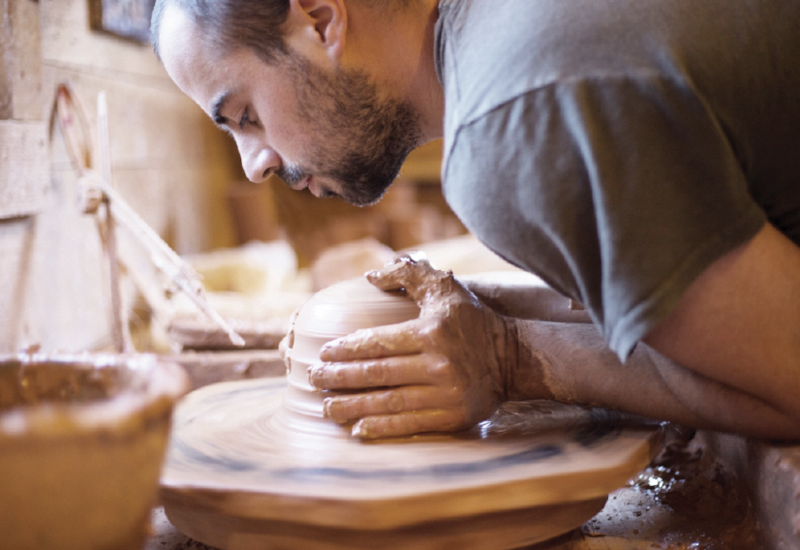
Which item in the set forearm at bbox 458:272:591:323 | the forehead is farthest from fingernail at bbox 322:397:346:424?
the forehead

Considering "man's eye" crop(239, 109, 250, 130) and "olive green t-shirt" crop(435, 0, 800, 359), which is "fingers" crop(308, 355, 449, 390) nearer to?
"olive green t-shirt" crop(435, 0, 800, 359)

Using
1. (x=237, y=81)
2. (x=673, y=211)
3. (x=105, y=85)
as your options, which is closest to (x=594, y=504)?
(x=673, y=211)

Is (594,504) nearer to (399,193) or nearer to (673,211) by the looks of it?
(673,211)

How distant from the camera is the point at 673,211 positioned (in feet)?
3.37

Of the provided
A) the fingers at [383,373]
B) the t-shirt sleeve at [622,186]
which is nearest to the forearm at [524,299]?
the fingers at [383,373]

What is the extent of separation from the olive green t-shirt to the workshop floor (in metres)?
0.46

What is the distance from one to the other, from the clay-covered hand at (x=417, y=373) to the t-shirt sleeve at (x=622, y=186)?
10.9 inches

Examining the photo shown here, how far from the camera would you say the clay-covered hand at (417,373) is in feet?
4.07

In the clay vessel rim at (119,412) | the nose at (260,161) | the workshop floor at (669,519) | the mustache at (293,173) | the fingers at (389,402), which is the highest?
the nose at (260,161)

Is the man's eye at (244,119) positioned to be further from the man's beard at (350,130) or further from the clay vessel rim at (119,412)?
the clay vessel rim at (119,412)

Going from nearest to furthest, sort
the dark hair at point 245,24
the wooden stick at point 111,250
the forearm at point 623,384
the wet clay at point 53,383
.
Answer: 1. the wet clay at point 53,383
2. the forearm at point 623,384
3. the dark hair at point 245,24
4. the wooden stick at point 111,250

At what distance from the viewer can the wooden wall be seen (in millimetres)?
2477

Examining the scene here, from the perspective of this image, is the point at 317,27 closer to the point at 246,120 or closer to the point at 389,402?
the point at 246,120

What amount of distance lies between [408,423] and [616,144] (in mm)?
624
